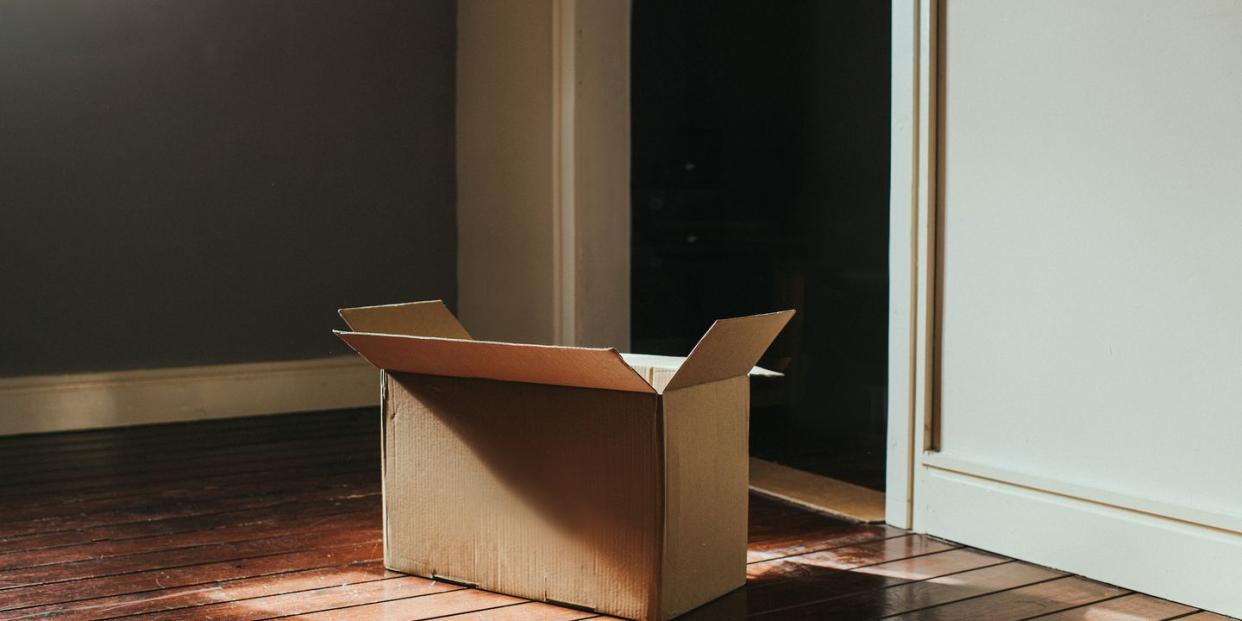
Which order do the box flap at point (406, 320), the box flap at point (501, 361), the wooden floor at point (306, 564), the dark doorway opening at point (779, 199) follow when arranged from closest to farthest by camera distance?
1. the box flap at point (501, 361)
2. the wooden floor at point (306, 564)
3. the box flap at point (406, 320)
4. the dark doorway opening at point (779, 199)

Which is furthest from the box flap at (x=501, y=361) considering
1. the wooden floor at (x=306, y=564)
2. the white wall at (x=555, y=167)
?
the white wall at (x=555, y=167)

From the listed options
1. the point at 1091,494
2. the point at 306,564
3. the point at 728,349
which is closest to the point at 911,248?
the point at 1091,494

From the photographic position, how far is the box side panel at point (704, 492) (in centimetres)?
142

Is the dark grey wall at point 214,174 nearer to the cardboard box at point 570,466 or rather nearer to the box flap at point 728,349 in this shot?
the cardboard box at point 570,466

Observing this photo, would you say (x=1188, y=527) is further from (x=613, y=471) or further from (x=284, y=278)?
(x=284, y=278)

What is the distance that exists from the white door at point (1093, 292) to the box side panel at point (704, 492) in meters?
0.49

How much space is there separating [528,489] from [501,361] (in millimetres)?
176

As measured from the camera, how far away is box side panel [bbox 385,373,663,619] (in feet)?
4.67

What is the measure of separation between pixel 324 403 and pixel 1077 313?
7.24ft

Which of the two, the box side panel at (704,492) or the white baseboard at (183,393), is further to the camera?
the white baseboard at (183,393)

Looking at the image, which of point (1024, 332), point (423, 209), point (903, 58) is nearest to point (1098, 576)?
point (1024, 332)

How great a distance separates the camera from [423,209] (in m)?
3.43

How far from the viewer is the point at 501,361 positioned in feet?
4.78

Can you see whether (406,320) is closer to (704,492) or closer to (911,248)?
(704,492)
